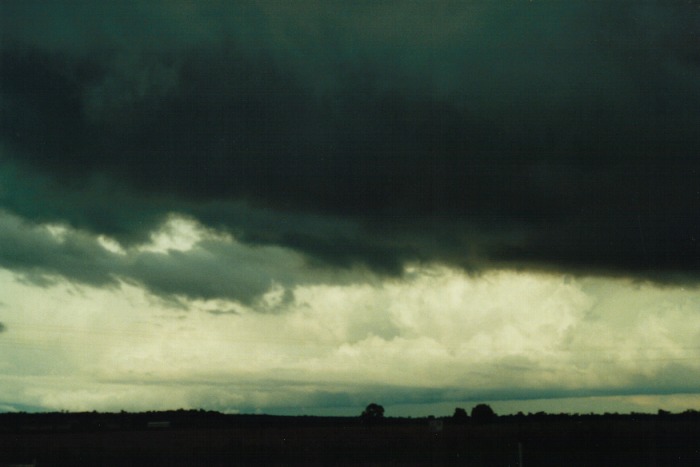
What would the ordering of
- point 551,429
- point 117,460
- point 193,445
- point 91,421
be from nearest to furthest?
point 117,460 < point 193,445 < point 551,429 < point 91,421

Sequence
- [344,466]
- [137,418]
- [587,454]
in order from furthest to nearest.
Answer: [137,418] → [587,454] → [344,466]

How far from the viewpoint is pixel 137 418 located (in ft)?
630

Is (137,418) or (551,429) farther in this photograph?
(137,418)

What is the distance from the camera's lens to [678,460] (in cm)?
7956

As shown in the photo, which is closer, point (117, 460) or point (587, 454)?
point (117, 460)

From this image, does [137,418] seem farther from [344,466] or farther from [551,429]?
[344,466]

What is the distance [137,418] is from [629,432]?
12102cm

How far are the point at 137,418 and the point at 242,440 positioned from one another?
83616mm

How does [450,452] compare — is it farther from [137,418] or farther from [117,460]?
[137,418]

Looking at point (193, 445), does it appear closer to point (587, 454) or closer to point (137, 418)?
point (587, 454)

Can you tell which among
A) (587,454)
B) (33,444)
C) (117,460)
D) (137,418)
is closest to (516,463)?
(587,454)

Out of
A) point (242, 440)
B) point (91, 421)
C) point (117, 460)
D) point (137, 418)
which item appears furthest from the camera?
point (137, 418)

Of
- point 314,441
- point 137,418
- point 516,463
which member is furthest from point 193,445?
point 137,418

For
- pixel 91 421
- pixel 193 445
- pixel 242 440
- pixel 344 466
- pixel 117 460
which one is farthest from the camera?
pixel 91 421
